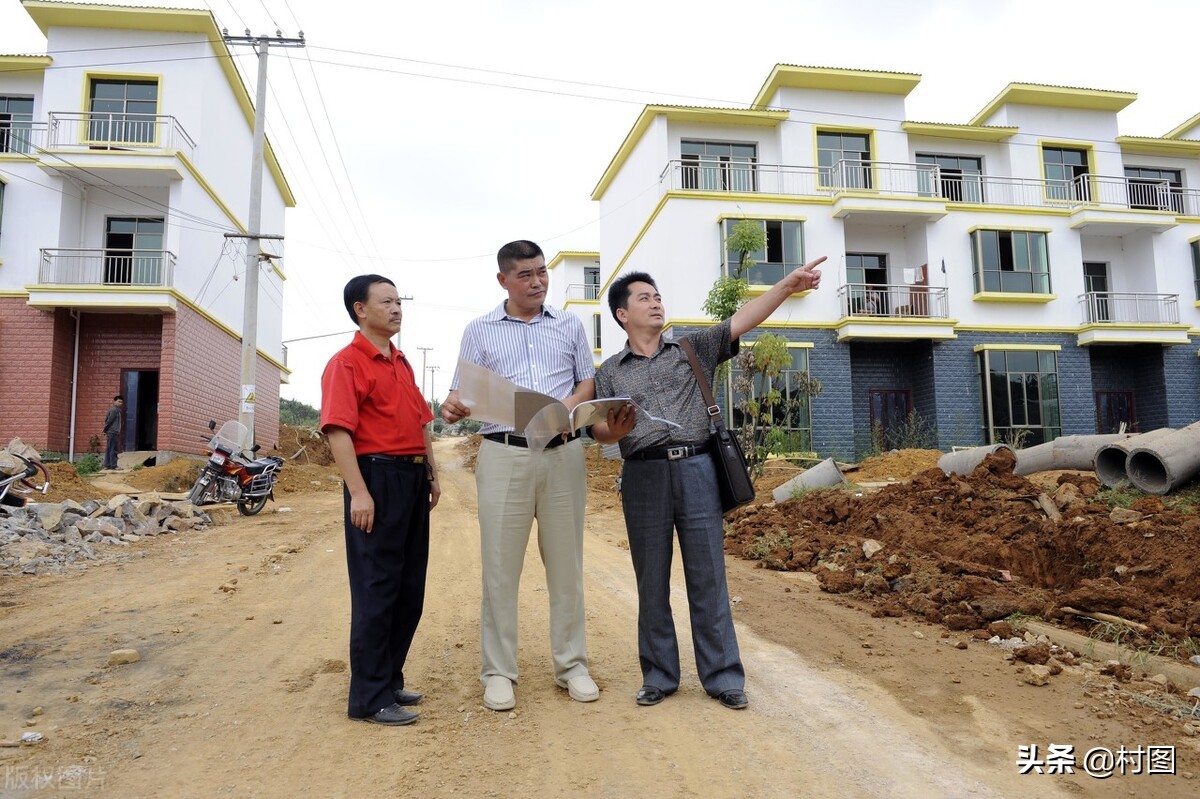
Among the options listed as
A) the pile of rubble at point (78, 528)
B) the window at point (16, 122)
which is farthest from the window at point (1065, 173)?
the window at point (16, 122)

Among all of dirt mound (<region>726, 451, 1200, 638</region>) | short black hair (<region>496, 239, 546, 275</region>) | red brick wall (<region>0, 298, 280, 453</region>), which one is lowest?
dirt mound (<region>726, 451, 1200, 638</region>)

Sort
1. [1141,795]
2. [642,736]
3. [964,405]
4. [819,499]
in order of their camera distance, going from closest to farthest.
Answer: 1. [1141,795]
2. [642,736]
3. [819,499]
4. [964,405]

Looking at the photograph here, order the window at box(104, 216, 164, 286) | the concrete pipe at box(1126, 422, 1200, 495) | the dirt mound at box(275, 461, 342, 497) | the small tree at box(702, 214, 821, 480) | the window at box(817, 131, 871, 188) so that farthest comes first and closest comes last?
the window at box(817, 131, 871, 188), the window at box(104, 216, 164, 286), the dirt mound at box(275, 461, 342, 497), the small tree at box(702, 214, 821, 480), the concrete pipe at box(1126, 422, 1200, 495)

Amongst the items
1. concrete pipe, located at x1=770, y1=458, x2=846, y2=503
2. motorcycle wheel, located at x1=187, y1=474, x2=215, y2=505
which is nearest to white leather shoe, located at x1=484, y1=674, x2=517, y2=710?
concrete pipe, located at x1=770, y1=458, x2=846, y2=503

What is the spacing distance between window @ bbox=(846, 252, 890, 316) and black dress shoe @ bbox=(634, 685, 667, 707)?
1729cm

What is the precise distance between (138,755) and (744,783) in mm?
2056

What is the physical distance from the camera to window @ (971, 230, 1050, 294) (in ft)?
64.1

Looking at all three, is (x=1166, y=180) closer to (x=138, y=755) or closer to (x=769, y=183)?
(x=769, y=183)

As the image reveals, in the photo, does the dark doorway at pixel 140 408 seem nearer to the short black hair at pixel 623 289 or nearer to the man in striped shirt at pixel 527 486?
the man in striped shirt at pixel 527 486

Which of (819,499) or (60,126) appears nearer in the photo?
(819,499)

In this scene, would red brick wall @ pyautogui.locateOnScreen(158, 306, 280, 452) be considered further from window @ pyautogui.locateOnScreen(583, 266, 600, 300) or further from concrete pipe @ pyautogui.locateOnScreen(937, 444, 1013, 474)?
window @ pyautogui.locateOnScreen(583, 266, 600, 300)

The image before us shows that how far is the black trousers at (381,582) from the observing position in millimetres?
2920

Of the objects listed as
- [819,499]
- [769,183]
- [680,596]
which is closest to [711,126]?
[769,183]

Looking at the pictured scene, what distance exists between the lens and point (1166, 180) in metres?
22.4
